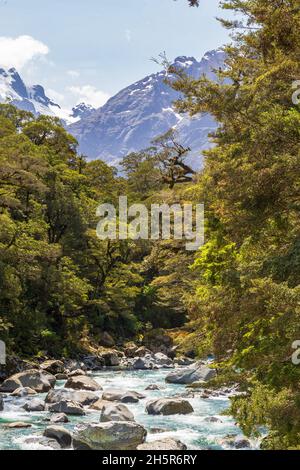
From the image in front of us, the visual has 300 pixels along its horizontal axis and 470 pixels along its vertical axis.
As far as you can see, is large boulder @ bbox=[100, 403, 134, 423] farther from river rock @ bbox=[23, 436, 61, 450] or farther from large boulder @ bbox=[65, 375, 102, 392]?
large boulder @ bbox=[65, 375, 102, 392]

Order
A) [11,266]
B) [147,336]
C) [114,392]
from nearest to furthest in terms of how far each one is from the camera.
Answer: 1. [114,392]
2. [11,266]
3. [147,336]

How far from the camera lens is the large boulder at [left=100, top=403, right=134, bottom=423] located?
15.5 metres

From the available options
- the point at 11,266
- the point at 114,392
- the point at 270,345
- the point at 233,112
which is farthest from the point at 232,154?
the point at 11,266

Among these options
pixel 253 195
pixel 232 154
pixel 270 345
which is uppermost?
pixel 232 154

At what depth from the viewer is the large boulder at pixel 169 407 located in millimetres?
17828

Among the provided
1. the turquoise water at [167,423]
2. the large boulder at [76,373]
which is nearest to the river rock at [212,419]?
the turquoise water at [167,423]

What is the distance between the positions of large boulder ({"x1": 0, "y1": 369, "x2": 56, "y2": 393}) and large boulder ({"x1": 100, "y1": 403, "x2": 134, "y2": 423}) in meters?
6.34

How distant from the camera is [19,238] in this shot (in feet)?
90.1

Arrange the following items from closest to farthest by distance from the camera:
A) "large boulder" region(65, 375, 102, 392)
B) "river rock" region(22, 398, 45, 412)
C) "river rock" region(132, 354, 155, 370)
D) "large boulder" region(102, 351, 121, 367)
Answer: "river rock" region(22, 398, 45, 412)
"large boulder" region(65, 375, 102, 392)
"river rock" region(132, 354, 155, 370)
"large boulder" region(102, 351, 121, 367)

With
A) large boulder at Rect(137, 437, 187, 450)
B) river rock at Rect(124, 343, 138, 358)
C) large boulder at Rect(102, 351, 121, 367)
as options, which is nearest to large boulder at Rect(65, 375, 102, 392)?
large boulder at Rect(137, 437, 187, 450)

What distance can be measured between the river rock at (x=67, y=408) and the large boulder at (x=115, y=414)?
1.63 m

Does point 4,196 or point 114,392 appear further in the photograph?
point 4,196
